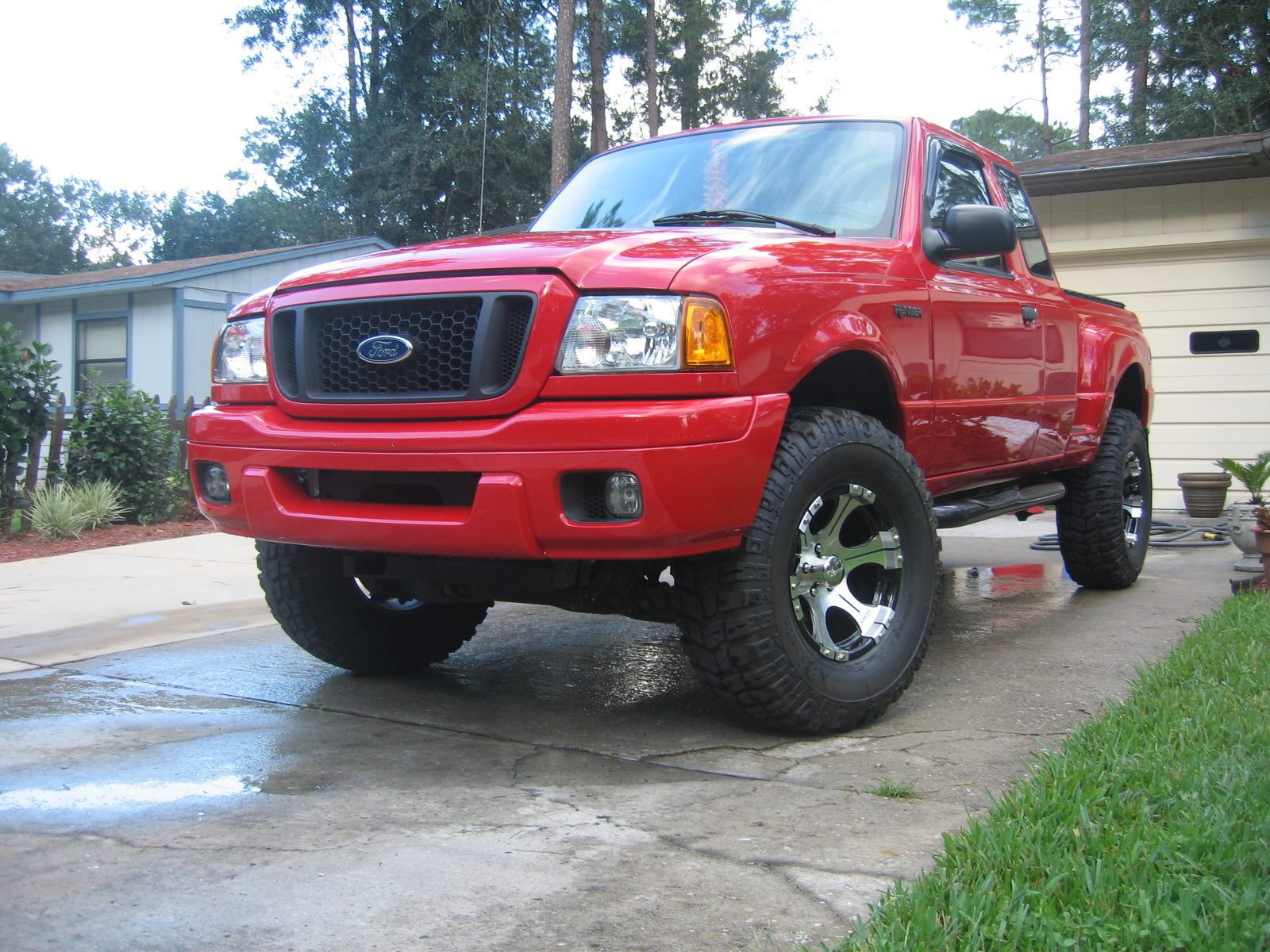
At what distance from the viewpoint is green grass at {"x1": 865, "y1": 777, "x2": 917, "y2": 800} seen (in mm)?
2889

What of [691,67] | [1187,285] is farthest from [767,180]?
[691,67]

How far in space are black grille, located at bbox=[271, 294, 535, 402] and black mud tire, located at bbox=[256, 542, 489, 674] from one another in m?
0.74

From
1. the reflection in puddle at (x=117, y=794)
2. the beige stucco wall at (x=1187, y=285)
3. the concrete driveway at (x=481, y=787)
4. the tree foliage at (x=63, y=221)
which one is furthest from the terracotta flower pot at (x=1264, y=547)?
the tree foliage at (x=63, y=221)

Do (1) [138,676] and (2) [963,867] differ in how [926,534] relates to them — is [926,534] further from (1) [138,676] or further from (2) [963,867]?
(1) [138,676]

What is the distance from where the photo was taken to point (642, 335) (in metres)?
3.00

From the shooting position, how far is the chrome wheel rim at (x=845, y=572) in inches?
135

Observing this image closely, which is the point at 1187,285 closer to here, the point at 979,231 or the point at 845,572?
the point at 979,231

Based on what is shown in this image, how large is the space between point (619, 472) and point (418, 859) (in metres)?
1.03

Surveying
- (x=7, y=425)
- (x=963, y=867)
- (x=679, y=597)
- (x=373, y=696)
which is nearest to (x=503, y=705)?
(x=373, y=696)

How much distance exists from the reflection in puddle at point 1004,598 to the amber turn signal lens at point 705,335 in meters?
2.55

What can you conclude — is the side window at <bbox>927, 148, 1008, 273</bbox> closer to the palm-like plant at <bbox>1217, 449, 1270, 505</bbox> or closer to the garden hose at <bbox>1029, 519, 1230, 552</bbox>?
the palm-like plant at <bbox>1217, 449, 1270, 505</bbox>

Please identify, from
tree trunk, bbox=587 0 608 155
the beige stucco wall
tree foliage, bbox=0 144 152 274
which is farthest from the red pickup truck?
tree foliage, bbox=0 144 152 274

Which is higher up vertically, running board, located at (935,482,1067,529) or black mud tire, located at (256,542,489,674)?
running board, located at (935,482,1067,529)

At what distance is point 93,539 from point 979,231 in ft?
25.9
